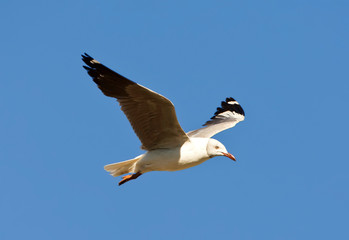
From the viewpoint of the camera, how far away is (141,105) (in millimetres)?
7926

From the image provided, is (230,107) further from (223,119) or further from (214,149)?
(214,149)

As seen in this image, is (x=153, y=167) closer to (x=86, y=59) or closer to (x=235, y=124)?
(x=86, y=59)

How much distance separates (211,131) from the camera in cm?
1036

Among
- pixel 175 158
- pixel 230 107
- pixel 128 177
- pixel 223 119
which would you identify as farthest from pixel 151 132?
pixel 230 107

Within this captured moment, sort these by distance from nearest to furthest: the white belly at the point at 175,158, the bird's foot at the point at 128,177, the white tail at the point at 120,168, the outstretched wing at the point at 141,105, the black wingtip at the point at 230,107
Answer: the outstretched wing at the point at 141,105
the white belly at the point at 175,158
the bird's foot at the point at 128,177
the white tail at the point at 120,168
the black wingtip at the point at 230,107

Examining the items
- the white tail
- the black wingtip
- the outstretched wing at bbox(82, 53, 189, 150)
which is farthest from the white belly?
the black wingtip

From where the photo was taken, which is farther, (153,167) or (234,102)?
(234,102)

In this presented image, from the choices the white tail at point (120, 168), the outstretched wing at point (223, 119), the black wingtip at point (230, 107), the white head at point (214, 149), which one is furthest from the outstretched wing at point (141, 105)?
the black wingtip at point (230, 107)

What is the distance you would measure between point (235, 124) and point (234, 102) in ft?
6.14

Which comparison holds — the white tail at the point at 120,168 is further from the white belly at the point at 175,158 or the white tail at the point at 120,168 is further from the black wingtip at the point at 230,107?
the black wingtip at the point at 230,107

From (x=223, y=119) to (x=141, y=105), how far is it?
154 inches

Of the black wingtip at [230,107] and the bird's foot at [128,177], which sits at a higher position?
A: the black wingtip at [230,107]

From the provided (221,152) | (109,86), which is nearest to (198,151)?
(221,152)

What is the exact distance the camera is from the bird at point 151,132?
25.7 feet
